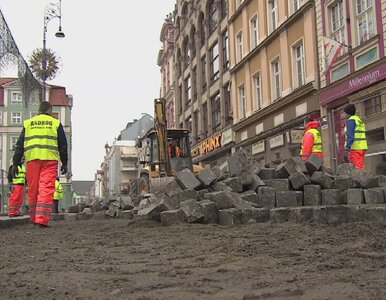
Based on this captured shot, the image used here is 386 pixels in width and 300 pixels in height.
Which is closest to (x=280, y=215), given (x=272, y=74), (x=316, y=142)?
(x=316, y=142)

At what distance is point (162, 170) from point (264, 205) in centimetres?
695

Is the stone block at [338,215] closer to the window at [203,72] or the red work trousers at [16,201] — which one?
the red work trousers at [16,201]

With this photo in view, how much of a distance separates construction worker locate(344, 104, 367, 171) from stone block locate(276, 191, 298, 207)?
229 centimetres

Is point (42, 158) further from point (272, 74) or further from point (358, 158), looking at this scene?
point (272, 74)

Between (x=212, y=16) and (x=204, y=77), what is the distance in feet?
14.1

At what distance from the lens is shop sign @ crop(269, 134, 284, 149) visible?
15.7 m

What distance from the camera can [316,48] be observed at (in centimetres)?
1805

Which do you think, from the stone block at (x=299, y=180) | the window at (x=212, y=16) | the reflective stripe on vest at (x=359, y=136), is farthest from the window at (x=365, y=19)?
the window at (x=212, y=16)

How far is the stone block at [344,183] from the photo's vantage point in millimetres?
8562

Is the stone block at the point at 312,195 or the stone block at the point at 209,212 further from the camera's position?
the stone block at the point at 312,195

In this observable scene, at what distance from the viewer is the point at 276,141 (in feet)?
51.9

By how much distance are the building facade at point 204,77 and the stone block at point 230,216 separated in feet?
64.3

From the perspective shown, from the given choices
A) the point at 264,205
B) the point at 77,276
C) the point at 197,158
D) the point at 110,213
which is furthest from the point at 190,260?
the point at 197,158

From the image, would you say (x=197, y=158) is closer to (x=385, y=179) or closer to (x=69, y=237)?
(x=385, y=179)
